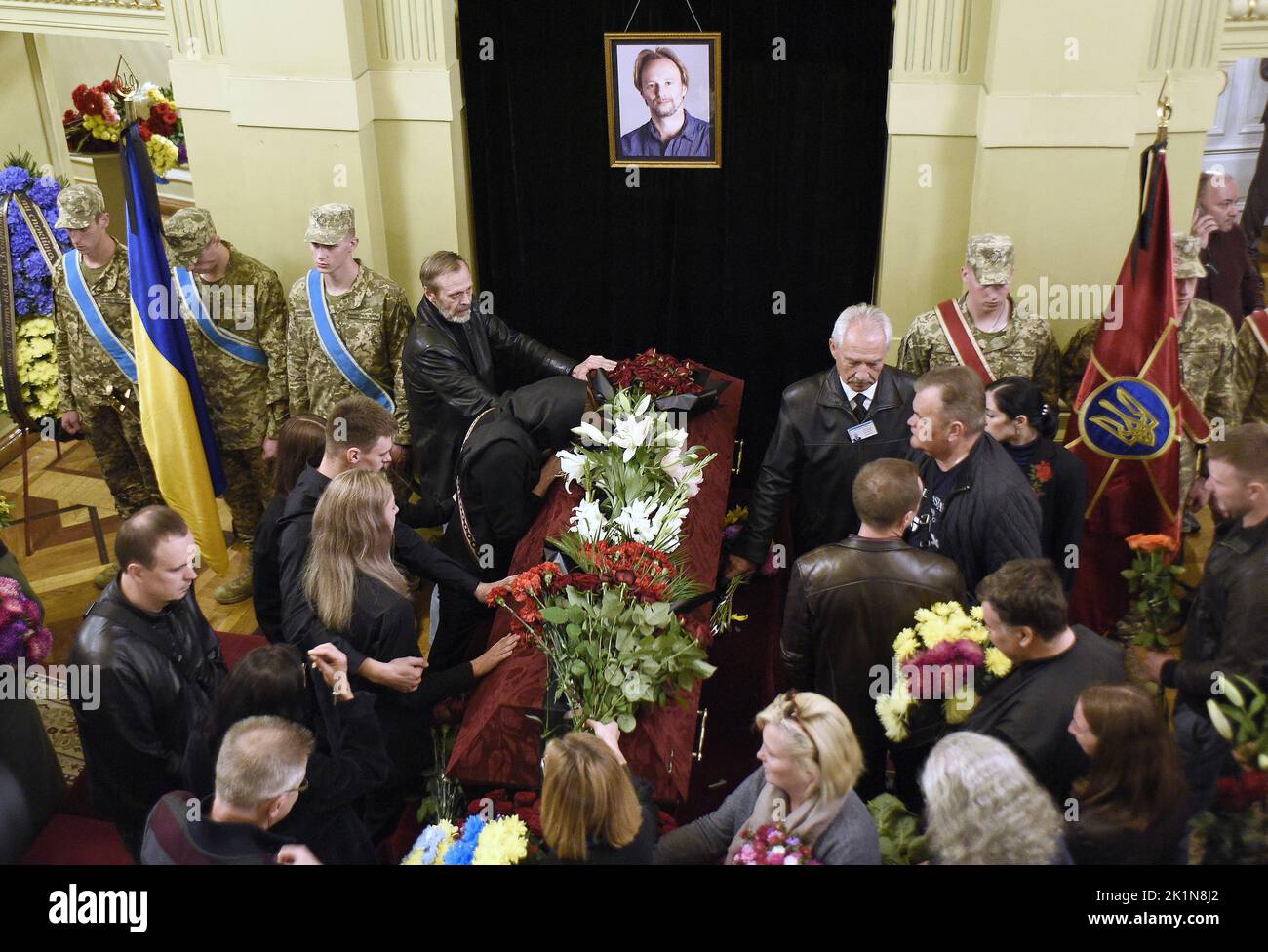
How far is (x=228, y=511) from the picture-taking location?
18.6ft

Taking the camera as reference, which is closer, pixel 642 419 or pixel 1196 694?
pixel 1196 694

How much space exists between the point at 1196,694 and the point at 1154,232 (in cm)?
183

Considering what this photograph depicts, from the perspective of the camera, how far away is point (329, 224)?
456 centimetres

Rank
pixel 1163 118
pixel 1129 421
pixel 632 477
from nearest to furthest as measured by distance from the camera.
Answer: pixel 632 477
pixel 1163 118
pixel 1129 421

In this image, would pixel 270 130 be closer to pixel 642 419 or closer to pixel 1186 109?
pixel 642 419

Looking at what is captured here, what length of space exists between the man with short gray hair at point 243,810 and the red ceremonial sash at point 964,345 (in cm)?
284

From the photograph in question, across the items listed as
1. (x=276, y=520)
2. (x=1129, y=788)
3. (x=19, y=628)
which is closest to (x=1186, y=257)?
(x=1129, y=788)

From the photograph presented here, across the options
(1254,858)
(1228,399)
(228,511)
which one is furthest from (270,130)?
(1254,858)

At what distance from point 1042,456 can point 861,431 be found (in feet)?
1.88

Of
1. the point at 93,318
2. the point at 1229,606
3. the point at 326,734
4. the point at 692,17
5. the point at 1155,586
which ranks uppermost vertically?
the point at 692,17

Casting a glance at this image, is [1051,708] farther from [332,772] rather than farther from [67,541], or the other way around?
[67,541]

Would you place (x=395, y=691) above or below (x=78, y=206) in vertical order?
below

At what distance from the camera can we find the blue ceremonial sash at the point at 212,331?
4.79 metres

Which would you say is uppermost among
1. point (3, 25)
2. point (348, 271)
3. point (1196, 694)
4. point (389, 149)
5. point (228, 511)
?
point (3, 25)
